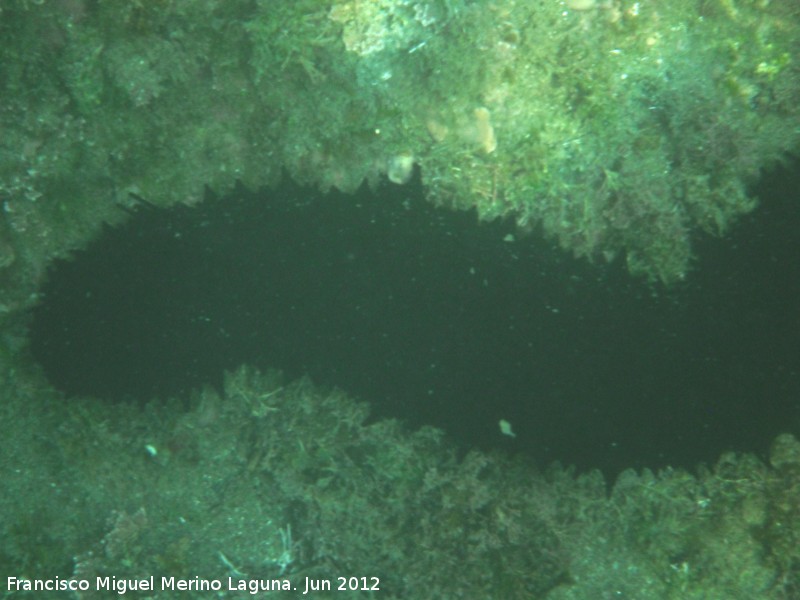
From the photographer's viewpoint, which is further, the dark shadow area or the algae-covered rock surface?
the algae-covered rock surface

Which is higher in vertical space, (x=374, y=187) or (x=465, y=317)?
(x=374, y=187)

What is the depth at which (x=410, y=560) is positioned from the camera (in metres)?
3.55

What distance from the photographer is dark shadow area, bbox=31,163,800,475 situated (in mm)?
2688

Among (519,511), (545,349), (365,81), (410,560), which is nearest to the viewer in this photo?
(545,349)

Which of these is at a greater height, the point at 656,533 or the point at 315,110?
the point at 315,110

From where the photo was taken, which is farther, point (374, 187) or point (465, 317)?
point (374, 187)

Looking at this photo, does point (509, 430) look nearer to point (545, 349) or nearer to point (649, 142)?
point (545, 349)

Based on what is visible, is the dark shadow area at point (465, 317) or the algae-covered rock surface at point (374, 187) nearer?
the dark shadow area at point (465, 317)

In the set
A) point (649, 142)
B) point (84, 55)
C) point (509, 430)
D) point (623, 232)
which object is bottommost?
point (509, 430)

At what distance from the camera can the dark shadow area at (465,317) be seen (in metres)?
2.69

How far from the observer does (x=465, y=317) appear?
2.73m

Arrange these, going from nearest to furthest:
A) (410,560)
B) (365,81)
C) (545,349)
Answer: (545,349) < (365,81) < (410,560)

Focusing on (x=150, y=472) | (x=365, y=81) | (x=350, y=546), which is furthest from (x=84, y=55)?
(x=350, y=546)

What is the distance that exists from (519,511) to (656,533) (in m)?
0.90
